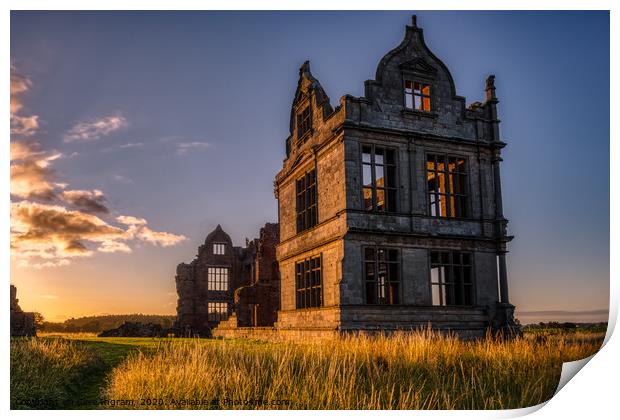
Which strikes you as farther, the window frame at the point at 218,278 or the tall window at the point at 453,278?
the window frame at the point at 218,278

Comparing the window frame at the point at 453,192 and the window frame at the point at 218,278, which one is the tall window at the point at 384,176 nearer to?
the window frame at the point at 453,192

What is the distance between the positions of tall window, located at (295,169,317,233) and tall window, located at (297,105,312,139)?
5.87ft

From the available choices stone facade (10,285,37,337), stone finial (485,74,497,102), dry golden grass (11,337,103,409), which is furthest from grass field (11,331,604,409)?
stone facade (10,285,37,337)

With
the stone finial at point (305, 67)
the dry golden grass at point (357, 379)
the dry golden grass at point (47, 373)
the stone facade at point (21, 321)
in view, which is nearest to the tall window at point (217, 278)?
the stone facade at point (21, 321)

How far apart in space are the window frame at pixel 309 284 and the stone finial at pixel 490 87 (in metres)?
8.24

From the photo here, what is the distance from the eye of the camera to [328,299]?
61.8 feet

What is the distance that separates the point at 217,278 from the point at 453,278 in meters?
21.5

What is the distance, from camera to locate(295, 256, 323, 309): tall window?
2020 cm

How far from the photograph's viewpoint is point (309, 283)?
68.0ft

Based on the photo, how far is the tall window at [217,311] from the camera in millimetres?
37156

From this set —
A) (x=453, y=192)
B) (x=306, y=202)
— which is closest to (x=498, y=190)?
(x=453, y=192)

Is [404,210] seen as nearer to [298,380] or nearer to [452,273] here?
[452,273]
